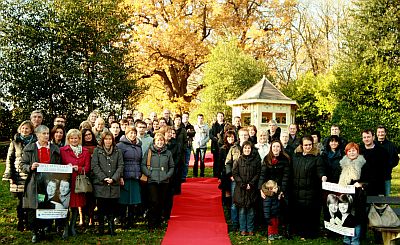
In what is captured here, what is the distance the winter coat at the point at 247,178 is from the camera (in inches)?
288

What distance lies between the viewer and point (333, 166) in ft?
24.1

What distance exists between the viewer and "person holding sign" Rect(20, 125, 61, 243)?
642cm

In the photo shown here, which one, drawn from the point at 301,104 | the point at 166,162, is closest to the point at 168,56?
the point at 301,104

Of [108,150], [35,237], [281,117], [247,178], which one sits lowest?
[35,237]

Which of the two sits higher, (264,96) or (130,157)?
(264,96)

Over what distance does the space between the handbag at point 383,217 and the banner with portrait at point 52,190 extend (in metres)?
4.52

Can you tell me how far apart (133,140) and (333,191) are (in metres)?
3.32

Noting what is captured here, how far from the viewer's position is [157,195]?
25.0 feet

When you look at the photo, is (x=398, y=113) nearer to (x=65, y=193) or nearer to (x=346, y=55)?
(x=346, y=55)

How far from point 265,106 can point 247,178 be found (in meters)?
8.23

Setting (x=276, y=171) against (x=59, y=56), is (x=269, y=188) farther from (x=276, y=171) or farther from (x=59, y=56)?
(x=59, y=56)

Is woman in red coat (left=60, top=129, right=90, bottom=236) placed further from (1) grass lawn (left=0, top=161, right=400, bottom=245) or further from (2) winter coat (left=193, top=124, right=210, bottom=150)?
(2) winter coat (left=193, top=124, right=210, bottom=150)

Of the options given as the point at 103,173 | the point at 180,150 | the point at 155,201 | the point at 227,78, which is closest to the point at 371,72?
the point at 227,78

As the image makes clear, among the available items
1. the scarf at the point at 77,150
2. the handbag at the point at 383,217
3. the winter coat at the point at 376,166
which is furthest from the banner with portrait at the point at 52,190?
the winter coat at the point at 376,166
